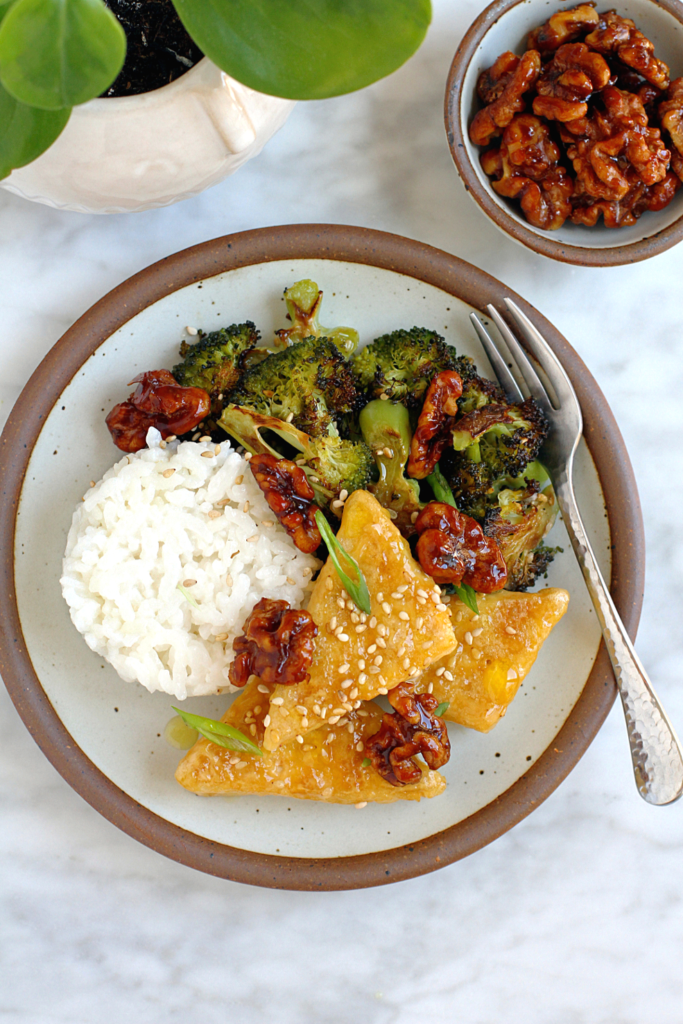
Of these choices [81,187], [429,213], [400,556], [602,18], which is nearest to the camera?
[81,187]

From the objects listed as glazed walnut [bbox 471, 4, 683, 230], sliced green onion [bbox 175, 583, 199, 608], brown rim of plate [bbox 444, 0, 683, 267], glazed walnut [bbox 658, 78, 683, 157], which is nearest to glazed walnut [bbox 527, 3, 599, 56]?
glazed walnut [bbox 471, 4, 683, 230]

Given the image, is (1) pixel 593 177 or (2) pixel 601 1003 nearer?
(1) pixel 593 177

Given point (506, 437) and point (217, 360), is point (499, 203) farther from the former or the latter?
point (217, 360)

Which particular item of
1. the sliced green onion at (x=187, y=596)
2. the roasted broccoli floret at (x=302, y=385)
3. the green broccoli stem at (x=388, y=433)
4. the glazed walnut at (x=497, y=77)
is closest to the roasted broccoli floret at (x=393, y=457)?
the green broccoli stem at (x=388, y=433)

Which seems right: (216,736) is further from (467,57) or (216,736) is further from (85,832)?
(467,57)

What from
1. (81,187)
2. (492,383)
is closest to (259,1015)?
(492,383)

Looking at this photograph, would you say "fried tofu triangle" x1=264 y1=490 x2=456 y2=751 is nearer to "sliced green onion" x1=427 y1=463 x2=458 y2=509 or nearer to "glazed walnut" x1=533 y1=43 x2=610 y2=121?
"sliced green onion" x1=427 y1=463 x2=458 y2=509
